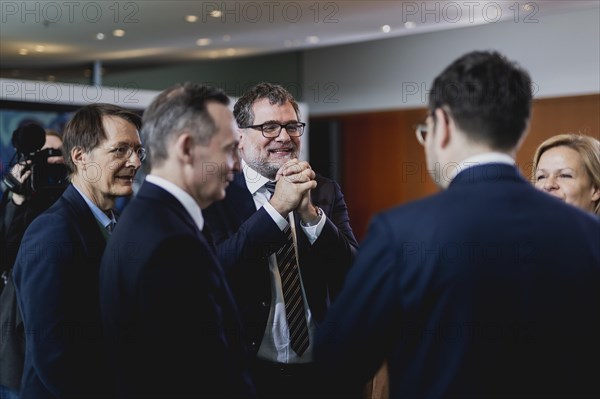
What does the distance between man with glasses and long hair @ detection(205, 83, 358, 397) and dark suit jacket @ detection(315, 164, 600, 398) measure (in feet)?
2.51

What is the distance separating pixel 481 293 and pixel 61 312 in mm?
1154

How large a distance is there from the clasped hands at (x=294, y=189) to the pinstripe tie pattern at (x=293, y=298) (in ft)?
0.31

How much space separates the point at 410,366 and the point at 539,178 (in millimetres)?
1438

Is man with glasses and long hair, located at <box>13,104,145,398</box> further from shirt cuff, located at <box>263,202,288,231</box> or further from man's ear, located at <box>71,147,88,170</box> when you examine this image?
shirt cuff, located at <box>263,202,288,231</box>

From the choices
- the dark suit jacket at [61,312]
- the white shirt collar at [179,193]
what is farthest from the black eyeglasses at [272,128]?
the white shirt collar at [179,193]

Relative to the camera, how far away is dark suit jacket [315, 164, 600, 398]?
4.44 feet

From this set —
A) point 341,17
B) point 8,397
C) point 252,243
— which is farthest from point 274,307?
point 341,17

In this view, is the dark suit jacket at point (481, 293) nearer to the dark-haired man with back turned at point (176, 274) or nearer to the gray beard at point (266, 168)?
the dark-haired man with back turned at point (176, 274)

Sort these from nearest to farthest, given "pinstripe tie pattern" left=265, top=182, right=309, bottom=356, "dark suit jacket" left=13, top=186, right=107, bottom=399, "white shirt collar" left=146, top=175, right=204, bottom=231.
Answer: "white shirt collar" left=146, top=175, right=204, bottom=231 → "dark suit jacket" left=13, top=186, right=107, bottom=399 → "pinstripe tie pattern" left=265, top=182, right=309, bottom=356

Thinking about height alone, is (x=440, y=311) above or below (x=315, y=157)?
below

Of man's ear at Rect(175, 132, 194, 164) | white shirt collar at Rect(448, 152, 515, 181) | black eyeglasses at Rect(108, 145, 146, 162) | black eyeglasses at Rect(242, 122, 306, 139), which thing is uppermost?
black eyeglasses at Rect(242, 122, 306, 139)

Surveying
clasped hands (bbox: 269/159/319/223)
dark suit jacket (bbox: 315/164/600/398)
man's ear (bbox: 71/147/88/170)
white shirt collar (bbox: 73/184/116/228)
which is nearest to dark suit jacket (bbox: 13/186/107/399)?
white shirt collar (bbox: 73/184/116/228)

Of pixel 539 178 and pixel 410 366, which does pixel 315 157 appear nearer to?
pixel 539 178

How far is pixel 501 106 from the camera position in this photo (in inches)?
55.3
